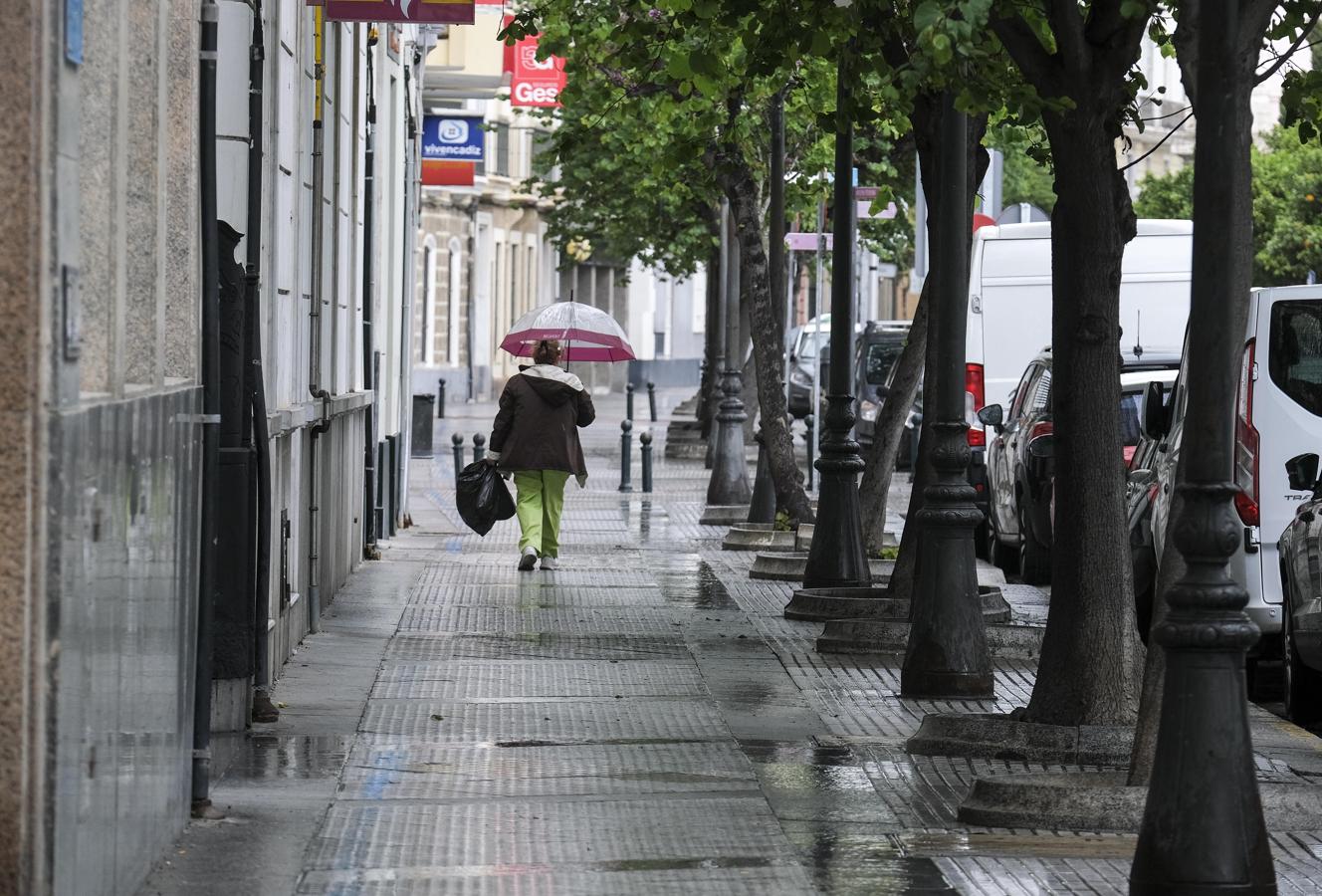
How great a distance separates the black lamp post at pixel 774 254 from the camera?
19984 millimetres

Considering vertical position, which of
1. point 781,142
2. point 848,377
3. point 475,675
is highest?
point 781,142

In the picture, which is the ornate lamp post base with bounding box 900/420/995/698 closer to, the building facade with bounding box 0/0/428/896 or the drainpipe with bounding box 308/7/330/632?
the building facade with bounding box 0/0/428/896

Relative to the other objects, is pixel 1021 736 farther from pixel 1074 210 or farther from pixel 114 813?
pixel 114 813

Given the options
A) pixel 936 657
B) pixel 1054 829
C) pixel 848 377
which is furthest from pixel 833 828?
pixel 848 377

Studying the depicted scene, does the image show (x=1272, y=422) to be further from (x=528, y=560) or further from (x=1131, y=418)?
(x=528, y=560)

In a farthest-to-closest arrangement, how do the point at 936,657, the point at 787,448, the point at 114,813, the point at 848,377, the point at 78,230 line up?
the point at 787,448
the point at 848,377
the point at 936,657
the point at 114,813
the point at 78,230

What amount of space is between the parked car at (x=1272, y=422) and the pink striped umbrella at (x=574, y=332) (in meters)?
10.6

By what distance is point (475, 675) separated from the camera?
37.3ft

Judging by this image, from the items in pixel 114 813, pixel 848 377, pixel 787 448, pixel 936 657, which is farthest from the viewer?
pixel 787 448

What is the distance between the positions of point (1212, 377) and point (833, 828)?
202 centimetres

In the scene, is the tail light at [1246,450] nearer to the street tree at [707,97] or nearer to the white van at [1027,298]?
the street tree at [707,97]

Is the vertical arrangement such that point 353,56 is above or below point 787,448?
above

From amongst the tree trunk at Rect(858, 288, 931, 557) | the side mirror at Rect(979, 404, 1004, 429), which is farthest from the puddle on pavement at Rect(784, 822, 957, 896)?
the side mirror at Rect(979, 404, 1004, 429)

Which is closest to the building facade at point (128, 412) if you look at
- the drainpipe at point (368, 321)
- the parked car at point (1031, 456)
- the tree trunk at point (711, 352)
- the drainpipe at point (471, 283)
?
the drainpipe at point (368, 321)
